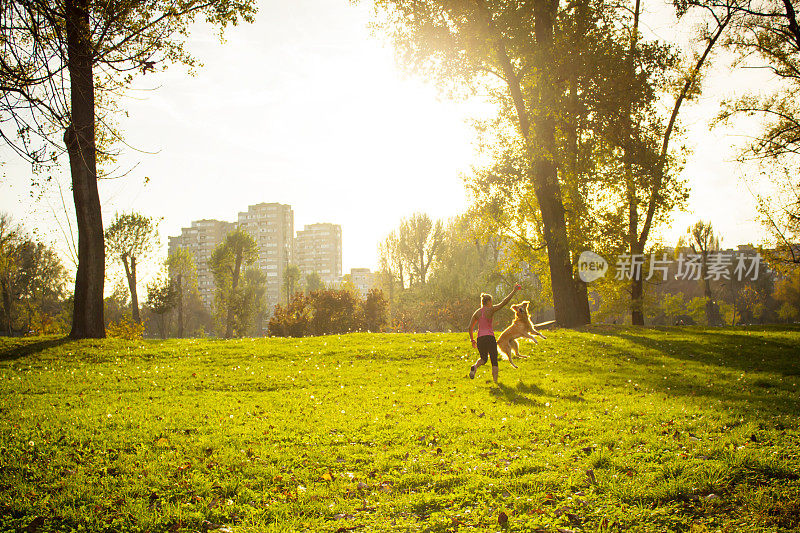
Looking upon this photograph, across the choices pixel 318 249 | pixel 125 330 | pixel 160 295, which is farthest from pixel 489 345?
pixel 318 249

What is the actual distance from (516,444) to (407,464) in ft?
6.82

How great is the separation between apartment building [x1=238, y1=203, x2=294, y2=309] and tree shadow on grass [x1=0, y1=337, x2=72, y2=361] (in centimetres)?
15744

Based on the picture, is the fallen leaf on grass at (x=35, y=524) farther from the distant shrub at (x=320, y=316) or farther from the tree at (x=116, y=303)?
the tree at (x=116, y=303)

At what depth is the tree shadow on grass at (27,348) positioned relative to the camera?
656 inches

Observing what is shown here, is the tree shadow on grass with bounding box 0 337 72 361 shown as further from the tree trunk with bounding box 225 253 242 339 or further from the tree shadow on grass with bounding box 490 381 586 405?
the tree trunk with bounding box 225 253 242 339

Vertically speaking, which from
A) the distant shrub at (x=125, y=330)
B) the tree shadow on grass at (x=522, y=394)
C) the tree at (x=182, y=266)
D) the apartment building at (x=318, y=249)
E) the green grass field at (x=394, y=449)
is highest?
the apartment building at (x=318, y=249)

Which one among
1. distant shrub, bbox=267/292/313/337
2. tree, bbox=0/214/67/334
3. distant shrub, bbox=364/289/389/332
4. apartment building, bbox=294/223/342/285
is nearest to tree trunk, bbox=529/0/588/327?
distant shrub, bbox=364/289/389/332

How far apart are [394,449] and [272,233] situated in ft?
576

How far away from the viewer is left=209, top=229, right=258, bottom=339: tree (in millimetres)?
69000

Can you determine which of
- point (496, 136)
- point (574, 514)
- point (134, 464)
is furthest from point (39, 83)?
point (496, 136)

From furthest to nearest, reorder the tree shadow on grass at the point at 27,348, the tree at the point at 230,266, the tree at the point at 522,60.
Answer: the tree at the point at 230,266 → the tree at the point at 522,60 → the tree shadow on grass at the point at 27,348

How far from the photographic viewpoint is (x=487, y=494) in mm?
6195

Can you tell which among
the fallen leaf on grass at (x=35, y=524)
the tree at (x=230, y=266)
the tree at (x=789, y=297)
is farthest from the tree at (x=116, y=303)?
the tree at (x=789, y=297)

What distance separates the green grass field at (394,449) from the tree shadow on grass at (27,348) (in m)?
1.16
